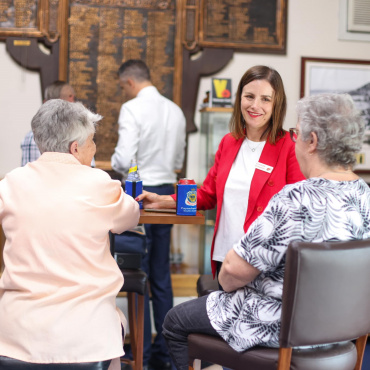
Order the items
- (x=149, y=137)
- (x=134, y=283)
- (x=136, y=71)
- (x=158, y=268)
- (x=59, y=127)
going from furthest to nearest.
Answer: (x=136, y=71)
(x=149, y=137)
(x=158, y=268)
(x=134, y=283)
(x=59, y=127)

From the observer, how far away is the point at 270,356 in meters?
1.76

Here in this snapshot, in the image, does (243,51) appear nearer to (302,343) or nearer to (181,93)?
(181,93)

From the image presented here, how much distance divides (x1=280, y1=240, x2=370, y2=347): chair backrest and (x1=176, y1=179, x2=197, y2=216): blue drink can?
741 mm

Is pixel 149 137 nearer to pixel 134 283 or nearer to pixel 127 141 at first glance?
pixel 127 141

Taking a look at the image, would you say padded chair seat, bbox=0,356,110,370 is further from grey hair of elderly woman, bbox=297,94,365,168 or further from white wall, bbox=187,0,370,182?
white wall, bbox=187,0,370,182

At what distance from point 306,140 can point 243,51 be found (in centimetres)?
312

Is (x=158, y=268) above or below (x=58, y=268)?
below

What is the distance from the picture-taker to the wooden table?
86.9 inches

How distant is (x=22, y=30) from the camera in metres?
4.48

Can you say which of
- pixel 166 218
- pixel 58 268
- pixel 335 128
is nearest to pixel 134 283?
pixel 166 218

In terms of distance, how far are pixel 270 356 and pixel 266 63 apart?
3.48m

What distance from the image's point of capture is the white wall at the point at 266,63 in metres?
4.56

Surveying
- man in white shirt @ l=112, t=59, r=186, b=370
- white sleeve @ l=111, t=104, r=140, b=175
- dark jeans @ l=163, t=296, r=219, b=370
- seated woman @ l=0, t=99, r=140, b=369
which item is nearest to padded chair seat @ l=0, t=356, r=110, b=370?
seated woman @ l=0, t=99, r=140, b=369

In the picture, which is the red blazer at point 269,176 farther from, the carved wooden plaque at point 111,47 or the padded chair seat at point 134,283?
the carved wooden plaque at point 111,47
